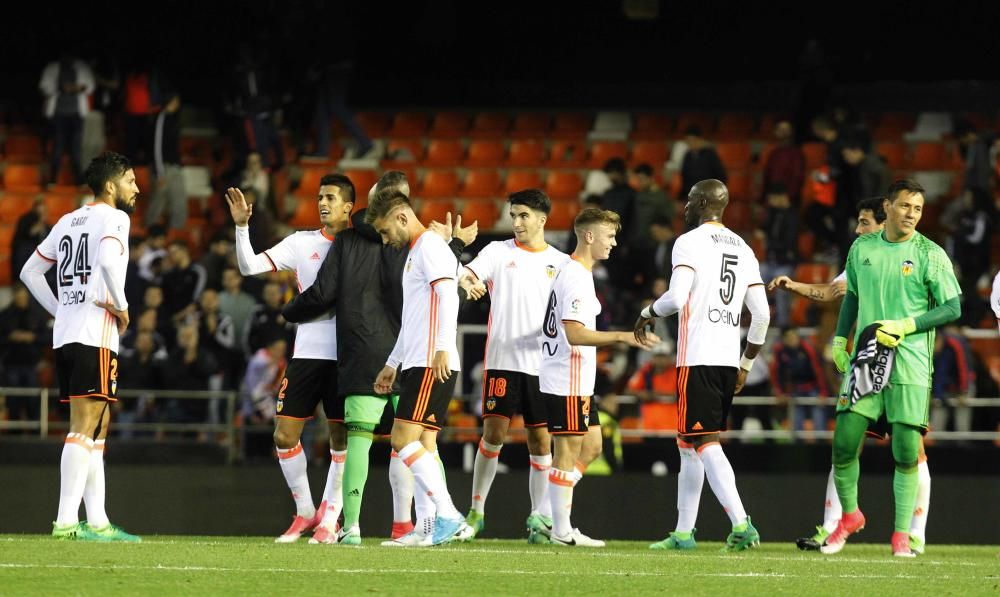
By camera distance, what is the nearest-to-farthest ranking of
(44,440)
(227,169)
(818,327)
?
(44,440), (818,327), (227,169)

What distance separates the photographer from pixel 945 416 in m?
15.2

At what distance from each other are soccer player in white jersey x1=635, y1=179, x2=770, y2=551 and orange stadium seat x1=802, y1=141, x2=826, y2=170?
10.4 metres

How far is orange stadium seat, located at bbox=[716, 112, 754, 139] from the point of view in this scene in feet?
71.5

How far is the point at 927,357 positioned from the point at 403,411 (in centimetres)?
307

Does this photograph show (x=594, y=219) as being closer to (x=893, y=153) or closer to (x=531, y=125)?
(x=893, y=153)

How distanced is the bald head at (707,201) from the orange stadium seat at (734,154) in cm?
1055

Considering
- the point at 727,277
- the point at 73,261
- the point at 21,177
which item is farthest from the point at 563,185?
the point at 73,261

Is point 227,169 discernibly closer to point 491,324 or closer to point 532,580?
point 491,324

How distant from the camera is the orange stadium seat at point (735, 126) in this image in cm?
2178

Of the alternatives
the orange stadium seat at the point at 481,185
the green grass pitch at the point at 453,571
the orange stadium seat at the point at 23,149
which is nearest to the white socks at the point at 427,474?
the green grass pitch at the point at 453,571

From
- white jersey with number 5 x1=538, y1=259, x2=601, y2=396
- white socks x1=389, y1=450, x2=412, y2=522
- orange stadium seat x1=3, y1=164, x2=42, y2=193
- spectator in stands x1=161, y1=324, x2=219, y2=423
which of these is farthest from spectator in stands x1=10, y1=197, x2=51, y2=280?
white socks x1=389, y1=450, x2=412, y2=522

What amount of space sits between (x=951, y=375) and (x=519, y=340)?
222 inches

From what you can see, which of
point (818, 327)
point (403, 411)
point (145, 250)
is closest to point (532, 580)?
point (403, 411)

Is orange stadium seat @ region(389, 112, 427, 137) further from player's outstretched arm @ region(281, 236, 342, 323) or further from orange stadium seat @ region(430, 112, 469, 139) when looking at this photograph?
player's outstretched arm @ region(281, 236, 342, 323)
